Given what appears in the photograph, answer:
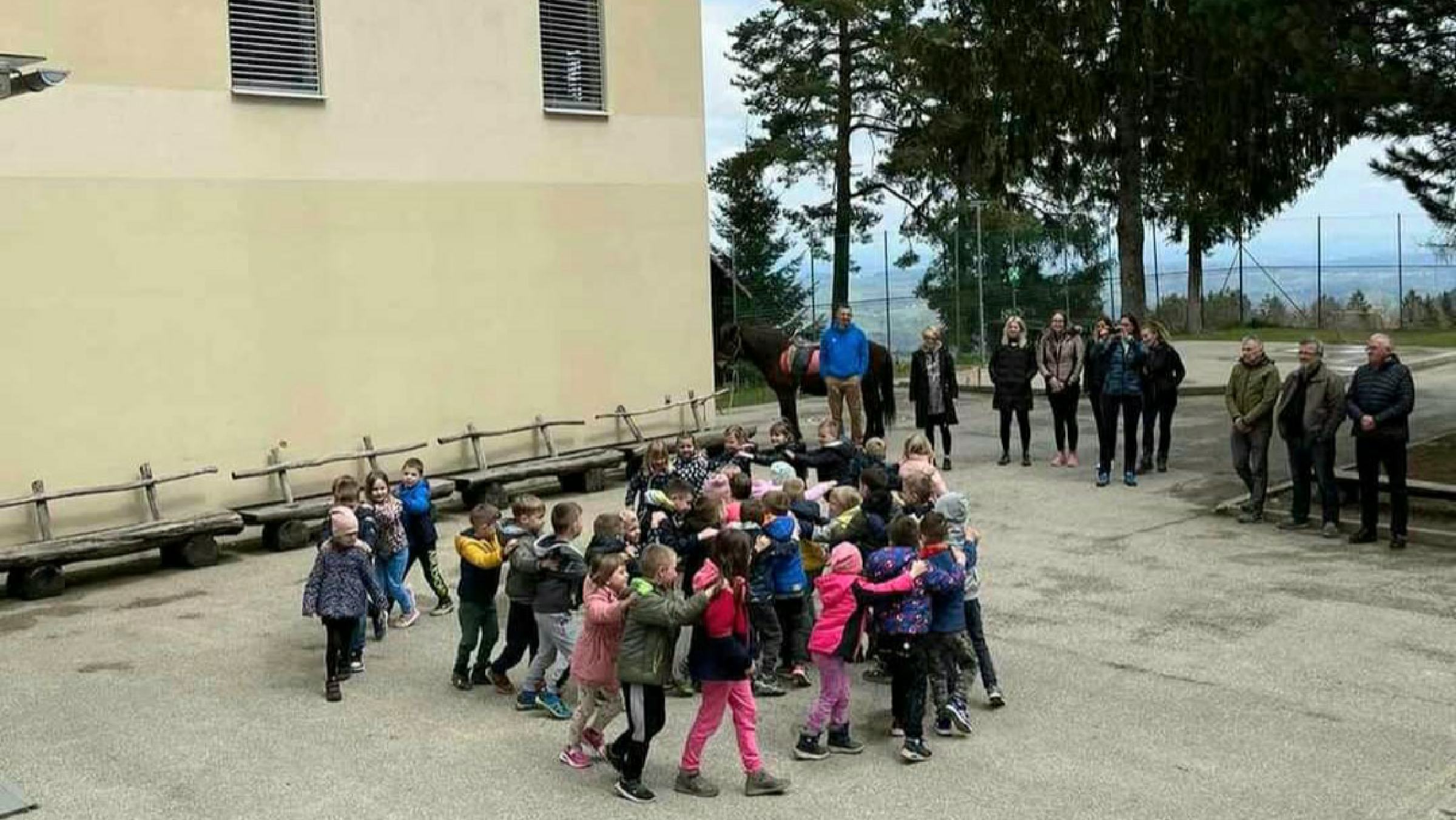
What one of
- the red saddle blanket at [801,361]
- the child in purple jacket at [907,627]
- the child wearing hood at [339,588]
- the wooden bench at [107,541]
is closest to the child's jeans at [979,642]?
the child in purple jacket at [907,627]

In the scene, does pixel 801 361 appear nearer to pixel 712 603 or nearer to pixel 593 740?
pixel 593 740

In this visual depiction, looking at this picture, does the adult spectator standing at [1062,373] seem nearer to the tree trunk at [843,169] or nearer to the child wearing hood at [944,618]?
the child wearing hood at [944,618]

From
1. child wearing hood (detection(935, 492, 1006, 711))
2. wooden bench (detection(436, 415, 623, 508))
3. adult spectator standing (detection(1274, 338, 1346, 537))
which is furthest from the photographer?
wooden bench (detection(436, 415, 623, 508))

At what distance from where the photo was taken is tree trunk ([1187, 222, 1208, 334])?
39031mm

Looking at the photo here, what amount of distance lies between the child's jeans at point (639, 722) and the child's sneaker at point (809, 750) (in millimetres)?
848

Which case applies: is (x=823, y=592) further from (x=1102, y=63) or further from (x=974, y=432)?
(x=1102, y=63)

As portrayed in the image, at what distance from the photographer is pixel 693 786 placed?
7000 millimetres

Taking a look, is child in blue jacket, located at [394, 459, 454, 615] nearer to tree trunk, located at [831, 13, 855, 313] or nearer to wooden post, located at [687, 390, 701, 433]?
wooden post, located at [687, 390, 701, 433]

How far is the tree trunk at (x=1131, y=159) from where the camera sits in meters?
24.8

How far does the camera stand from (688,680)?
28.4 ft

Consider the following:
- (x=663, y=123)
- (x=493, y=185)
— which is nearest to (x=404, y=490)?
(x=493, y=185)

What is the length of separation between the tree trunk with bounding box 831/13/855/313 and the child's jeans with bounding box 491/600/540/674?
1044 inches

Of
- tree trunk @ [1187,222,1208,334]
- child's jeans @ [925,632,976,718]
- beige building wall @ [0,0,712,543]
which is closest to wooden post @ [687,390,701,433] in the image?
beige building wall @ [0,0,712,543]

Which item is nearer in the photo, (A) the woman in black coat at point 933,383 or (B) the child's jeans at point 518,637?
(B) the child's jeans at point 518,637
